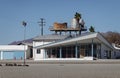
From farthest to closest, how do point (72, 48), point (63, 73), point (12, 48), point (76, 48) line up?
point (12, 48) < point (72, 48) < point (76, 48) < point (63, 73)

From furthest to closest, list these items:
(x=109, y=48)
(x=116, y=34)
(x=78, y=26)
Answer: (x=116, y=34), (x=78, y=26), (x=109, y=48)

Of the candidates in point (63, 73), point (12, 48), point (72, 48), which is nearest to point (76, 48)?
point (72, 48)

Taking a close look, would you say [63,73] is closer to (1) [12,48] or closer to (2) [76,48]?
(2) [76,48]

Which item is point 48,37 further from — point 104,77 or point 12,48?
point 104,77

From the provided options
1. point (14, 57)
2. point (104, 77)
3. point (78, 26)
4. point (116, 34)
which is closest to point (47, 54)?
point (14, 57)

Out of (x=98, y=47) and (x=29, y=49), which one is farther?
(x=29, y=49)

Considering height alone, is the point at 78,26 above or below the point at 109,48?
A: above

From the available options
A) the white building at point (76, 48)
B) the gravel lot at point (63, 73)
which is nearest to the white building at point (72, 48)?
the white building at point (76, 48)

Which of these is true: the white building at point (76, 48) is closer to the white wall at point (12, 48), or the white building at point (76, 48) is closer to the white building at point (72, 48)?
the white building at point (72, 48)

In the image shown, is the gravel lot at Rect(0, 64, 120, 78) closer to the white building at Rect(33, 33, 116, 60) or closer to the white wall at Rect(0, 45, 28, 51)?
the white building at Rect(33, 33, 116, 60)

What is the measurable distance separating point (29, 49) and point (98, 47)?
57.0 feet

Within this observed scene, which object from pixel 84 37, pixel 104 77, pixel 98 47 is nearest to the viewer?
pixel 104 77

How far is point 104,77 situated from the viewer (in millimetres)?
22953

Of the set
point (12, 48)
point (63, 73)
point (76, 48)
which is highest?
point (12, 48)
